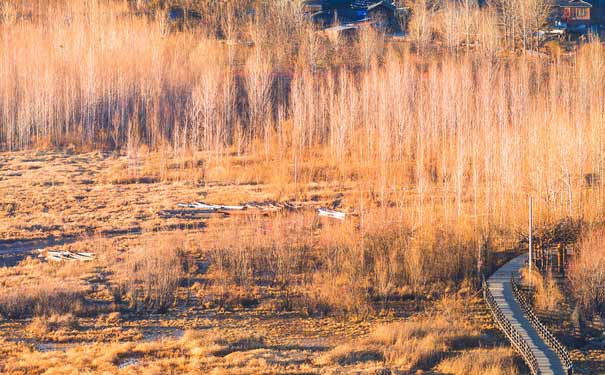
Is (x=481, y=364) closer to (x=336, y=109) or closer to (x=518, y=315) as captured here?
(x=518, y=315)

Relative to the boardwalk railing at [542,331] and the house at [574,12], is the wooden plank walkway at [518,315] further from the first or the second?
the house at [574,12]

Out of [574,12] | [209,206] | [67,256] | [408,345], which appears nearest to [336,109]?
[209,206]

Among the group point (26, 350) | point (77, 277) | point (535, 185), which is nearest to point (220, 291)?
point (77, 277)

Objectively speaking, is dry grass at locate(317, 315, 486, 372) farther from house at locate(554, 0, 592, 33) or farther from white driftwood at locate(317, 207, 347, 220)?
house at locate(554, 0, 592, 33)

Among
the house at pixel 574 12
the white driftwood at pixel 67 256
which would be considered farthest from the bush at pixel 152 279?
the house at pixel 574 12

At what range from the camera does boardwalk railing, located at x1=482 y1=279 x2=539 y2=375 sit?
18692 mm

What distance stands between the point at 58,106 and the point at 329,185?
16.4 m

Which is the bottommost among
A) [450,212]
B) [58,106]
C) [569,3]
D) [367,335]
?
[367,335]

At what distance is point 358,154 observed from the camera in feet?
132

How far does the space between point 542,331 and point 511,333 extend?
0.65m

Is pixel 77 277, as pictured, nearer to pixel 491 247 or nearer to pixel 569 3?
pixel 491 247

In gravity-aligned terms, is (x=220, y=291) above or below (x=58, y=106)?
below

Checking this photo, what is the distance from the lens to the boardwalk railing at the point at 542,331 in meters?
18.5

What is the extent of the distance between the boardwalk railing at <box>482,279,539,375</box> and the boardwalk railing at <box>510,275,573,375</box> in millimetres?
520
